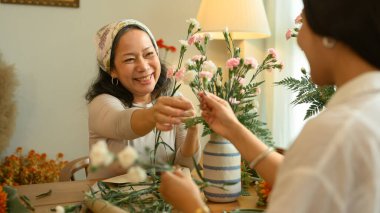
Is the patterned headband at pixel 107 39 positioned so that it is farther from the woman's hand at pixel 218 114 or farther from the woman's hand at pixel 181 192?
the woman's hand at pixel 181 192

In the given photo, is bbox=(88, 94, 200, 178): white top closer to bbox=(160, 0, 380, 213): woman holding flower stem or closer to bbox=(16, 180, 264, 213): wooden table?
bbox=(16, 180, 264, 213): wooden table

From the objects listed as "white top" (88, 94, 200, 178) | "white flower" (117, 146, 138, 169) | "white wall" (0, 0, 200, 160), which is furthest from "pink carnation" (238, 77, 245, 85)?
"white wall" (0, 0, 200, 160)

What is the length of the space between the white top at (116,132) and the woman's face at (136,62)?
0.33 feet

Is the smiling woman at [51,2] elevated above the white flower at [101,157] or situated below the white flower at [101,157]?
above

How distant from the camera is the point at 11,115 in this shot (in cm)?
235

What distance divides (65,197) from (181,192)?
21.2 inches

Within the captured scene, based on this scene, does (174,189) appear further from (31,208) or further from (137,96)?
(137,96)

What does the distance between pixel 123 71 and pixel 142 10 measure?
1.39 m

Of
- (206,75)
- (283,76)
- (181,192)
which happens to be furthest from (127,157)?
(283,76)

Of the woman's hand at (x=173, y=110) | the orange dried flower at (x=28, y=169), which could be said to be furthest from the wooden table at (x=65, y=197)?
the orange dried flower at (x=28, y=169)

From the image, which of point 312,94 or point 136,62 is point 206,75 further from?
point 136,62

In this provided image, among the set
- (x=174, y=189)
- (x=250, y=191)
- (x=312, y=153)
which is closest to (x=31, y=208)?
(x=174, y=189)

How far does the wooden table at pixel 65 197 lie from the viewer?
1.03 metres

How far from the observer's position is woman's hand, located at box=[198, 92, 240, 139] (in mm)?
982
